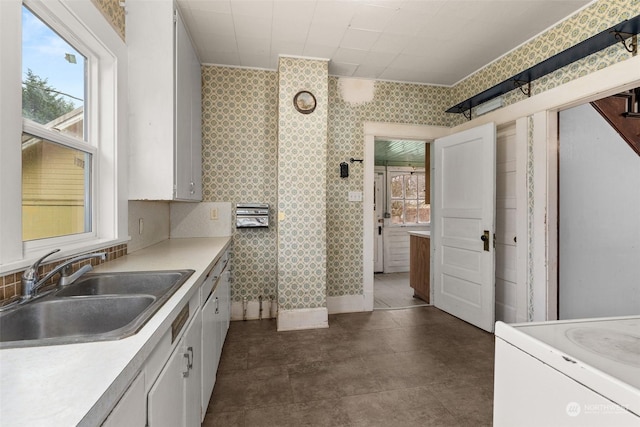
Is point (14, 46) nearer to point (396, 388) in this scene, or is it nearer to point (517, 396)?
point (517, 396)

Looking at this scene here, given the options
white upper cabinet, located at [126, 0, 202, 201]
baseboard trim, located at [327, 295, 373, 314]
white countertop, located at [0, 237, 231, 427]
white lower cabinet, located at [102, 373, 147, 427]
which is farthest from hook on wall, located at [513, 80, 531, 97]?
white lower cabinet, located at [102, 373, 147, 427]

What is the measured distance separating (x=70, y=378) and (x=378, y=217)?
5.73m

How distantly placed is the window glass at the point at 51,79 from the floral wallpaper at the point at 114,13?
0.30m

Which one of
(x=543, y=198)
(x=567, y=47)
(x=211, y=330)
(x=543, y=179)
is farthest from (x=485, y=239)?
(x=211, y=330)

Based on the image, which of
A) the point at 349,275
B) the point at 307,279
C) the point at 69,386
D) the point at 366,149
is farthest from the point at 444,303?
the point at 69,386

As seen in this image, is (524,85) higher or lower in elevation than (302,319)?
higher

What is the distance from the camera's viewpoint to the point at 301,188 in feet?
9.84

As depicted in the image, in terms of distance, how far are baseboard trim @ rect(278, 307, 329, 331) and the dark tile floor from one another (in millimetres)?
87

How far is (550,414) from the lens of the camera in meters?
0.76

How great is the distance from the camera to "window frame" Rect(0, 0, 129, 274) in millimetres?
1070

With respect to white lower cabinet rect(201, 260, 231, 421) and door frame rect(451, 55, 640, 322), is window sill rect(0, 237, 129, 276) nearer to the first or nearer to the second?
white lower cabinet rect(201, 260, 231, 421)

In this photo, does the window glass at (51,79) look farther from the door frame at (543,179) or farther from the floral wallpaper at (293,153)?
the door frame at (543,179)

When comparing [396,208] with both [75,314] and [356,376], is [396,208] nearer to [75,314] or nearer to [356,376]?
[356,376]

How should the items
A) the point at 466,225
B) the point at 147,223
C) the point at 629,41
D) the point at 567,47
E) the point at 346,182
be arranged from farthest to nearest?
the point at 346,182
the point at 466,225
the point at 147,223
the point at 567,47
the point at 629,41
